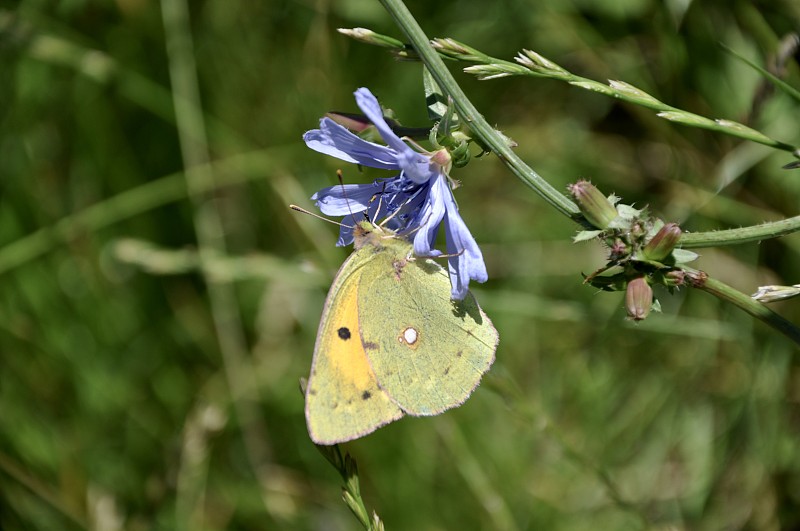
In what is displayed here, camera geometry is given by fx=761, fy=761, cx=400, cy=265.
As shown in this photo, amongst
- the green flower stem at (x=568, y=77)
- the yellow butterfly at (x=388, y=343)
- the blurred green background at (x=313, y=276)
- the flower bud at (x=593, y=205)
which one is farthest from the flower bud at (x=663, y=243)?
the blurred green background at (x=313, y=276)

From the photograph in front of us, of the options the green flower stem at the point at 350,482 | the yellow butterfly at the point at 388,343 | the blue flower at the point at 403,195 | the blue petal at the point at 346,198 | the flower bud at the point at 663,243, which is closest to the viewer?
the flower bud at the point at 663,243

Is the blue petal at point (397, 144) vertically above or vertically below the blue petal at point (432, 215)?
above

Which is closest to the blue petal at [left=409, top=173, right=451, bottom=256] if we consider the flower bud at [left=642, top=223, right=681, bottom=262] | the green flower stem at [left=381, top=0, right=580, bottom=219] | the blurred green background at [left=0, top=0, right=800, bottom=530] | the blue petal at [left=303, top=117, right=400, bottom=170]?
the blue petal at [left=303, top=117, right=400, bottom=170]


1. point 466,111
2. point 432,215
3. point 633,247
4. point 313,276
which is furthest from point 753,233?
point 313,276

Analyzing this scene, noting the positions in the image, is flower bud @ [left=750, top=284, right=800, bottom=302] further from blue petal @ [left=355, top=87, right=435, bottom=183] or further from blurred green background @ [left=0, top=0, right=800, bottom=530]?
blurred green background @ [left=0, top=0, right=800, bottom=530]

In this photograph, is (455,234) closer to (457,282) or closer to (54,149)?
(457,282)

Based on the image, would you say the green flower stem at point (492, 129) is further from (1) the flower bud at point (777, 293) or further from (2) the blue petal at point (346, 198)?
(2) the blue petal at point (346, 198)
